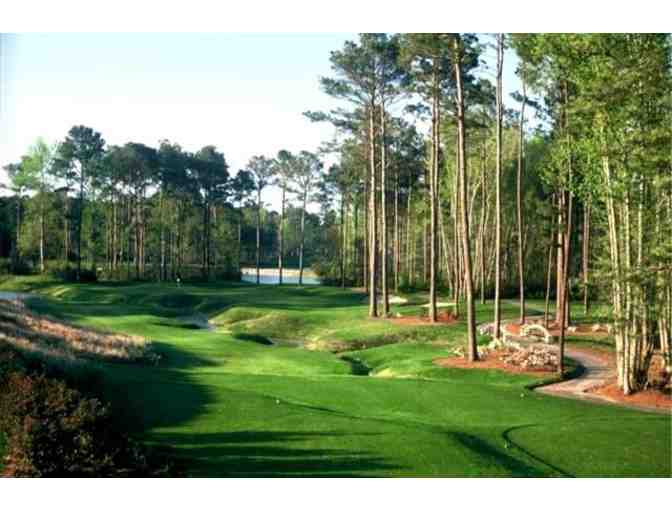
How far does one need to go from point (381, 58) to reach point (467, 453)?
25613 mm

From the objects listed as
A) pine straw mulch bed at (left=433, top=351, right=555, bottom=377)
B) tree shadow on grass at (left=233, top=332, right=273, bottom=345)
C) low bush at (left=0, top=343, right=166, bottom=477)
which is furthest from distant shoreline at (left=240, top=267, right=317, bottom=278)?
low bush at (left=0, top=343, right=166, bottom=477)

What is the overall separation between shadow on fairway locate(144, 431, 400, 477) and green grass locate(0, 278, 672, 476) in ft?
0.08

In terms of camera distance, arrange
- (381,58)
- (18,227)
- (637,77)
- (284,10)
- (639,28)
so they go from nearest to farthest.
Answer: (284,10) → (639,28) → (637,77) → (381,58) → (18,227)

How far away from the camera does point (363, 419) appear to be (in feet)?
39.7

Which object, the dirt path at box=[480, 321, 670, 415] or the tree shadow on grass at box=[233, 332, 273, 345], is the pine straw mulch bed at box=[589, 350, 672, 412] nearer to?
the dirt path at box=[480, 321, 670, 415]

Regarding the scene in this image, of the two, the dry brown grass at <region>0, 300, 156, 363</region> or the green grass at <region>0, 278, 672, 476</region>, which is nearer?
the green grass at <region>0, 278, 672, 476</region>

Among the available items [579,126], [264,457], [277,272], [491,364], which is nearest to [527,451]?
[264,457]

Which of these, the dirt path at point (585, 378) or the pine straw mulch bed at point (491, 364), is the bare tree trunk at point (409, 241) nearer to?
the dirt path at point (585, 378)

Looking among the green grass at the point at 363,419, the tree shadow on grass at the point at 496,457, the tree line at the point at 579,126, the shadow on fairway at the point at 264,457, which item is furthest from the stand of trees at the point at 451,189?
the shadow on fairway at the point at 264,457

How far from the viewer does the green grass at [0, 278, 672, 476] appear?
975cm

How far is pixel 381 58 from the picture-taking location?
108 feet

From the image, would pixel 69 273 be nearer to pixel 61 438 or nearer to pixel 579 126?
pixel 579 126
